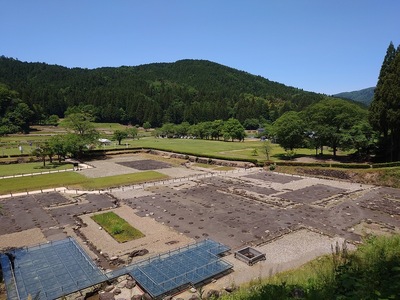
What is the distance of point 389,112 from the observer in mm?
40344

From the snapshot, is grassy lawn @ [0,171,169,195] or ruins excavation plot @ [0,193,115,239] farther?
Result: grassy lawn @ [0,171,169,195]

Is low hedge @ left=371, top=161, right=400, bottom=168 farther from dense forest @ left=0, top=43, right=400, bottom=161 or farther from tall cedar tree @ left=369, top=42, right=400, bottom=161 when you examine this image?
dense forest @ left=0, top=43, right=400, bottom=161

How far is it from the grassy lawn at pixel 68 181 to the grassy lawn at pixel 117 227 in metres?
12.1

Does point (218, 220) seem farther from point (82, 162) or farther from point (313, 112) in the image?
point (82, 162)

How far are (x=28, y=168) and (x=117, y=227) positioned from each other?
35225mm

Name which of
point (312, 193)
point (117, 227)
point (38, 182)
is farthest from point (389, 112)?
point (38, 182)

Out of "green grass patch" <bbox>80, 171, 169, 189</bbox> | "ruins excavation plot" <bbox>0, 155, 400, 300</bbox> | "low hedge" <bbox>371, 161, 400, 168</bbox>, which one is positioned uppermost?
"low hedge" <bbox>371, 161, 400, 168</bbox>

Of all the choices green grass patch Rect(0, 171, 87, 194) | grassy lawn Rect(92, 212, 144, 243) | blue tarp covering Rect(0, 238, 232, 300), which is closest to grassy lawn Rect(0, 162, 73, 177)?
green grass patch Rect(0, 171, 87, 194)

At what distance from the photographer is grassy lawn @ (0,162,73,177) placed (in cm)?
4647

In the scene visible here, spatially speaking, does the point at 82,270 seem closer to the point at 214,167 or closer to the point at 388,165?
the point at 214,167

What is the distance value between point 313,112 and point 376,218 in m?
30.3

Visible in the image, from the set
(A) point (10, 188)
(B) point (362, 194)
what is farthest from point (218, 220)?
(A) point (10, 188)

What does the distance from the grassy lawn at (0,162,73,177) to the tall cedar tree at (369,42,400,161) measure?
5092 centimetres

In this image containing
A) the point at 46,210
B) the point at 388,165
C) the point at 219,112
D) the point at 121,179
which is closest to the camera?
the point at 46,210
